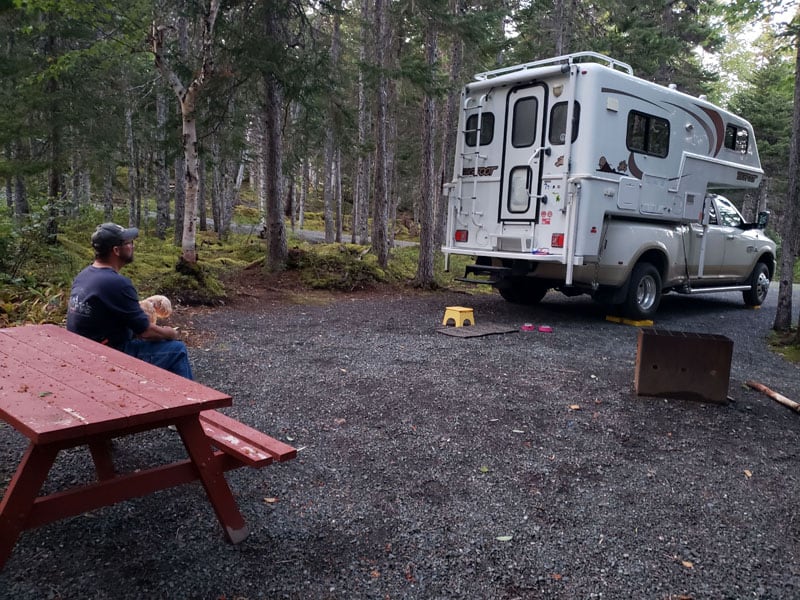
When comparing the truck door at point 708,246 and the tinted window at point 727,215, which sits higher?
the tinted window at point 727,215

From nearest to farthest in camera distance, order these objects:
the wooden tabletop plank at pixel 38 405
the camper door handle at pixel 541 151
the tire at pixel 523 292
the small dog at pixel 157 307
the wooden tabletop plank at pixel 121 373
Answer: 1. the wooden tabletop plank at pixel 38 405
2. the wooden tabletop plank at pixel 121 373
3. the small dog at pixel 157 307
4. the camper door handle at pixel 541 151
5. the tire at pixel 523 292

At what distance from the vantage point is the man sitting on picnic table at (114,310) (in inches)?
135

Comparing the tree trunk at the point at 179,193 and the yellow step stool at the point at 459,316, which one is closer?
the yellow step stool at the point at 459,316

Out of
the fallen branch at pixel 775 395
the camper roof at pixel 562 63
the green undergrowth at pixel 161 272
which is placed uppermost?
the camper roof at pixel 562 63

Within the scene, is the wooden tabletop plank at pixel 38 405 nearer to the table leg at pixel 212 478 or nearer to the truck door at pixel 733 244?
the table leg at pixel 212 478

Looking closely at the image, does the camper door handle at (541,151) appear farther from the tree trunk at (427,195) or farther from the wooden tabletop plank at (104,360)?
the wooden tabletop plank at (104,360)

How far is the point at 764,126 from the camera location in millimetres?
27297

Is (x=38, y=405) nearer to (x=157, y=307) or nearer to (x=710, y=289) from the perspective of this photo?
(x=157, y=307)

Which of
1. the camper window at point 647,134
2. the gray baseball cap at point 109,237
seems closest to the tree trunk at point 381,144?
the camper window at point 647,134

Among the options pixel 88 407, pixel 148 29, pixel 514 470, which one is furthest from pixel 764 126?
pixel 88 407

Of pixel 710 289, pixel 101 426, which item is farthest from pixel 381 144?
pixel 101 426

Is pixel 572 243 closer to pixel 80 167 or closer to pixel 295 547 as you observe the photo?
pixel 295 547

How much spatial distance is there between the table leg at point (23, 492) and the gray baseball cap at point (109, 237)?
61.8 inches

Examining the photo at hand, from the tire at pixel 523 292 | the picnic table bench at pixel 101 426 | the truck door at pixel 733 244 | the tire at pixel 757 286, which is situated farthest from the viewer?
the tire at pixel 757 286
